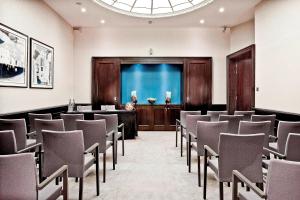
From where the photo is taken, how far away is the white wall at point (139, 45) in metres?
9.15

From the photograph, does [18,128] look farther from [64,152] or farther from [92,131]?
[64,152]

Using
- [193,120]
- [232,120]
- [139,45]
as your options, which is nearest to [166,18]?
[139,45]

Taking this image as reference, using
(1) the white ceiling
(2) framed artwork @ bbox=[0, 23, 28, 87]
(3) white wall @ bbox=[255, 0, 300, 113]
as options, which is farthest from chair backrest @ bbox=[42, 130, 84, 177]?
(1) the white ceiling

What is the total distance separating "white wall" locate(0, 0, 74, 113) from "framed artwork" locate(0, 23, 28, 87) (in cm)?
13

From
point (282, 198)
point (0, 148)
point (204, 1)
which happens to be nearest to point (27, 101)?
point (0, 148)

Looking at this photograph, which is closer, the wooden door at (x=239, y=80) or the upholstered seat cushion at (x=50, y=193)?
the upholstered seat cushion at (x=50, y=193)

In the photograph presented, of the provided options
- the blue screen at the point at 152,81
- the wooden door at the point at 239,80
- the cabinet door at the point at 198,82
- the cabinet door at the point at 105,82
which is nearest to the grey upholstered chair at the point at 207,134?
the wooden door at the point at 239,80

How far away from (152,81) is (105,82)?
174 centimetres

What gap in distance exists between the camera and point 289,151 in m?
2.61

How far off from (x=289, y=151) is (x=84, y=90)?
7598mm

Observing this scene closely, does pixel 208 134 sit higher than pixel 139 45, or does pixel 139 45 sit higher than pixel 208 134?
pixel 139 45

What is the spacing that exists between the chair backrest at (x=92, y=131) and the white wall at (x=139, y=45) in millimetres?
5456

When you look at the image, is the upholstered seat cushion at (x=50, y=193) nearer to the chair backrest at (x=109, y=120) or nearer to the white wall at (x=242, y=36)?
the chair backrest at (x=109, y=120)

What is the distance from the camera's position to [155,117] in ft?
29.7
